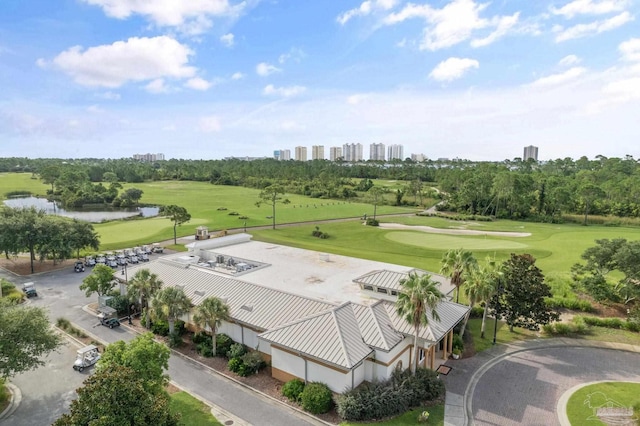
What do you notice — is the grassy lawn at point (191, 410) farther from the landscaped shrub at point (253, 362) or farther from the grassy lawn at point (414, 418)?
the grassy lawn at point (414, 418)

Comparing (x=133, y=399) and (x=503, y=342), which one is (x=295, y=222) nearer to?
(x=503, y=342)

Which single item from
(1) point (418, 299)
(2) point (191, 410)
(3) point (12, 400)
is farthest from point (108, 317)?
(1) point (418, 299)

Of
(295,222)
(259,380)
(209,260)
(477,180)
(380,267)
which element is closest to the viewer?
(259,380)

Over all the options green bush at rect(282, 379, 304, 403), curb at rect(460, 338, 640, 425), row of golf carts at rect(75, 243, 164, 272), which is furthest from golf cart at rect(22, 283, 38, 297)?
curb at rect(460, 338, 640, 425)

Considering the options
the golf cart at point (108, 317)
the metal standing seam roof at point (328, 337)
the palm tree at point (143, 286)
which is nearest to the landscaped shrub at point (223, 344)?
the metal standing seam roof at point (328, 337)

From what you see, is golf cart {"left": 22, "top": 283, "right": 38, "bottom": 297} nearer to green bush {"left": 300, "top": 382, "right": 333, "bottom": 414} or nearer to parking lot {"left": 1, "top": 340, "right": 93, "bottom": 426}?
parking lot {"left": 1, "top": 340, "right": 93, "bottom": 426}

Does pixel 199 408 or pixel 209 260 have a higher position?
pixel 209 260

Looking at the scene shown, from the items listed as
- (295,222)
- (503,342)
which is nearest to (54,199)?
(295,222)

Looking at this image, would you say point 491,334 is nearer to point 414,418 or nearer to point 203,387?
point 414,418
